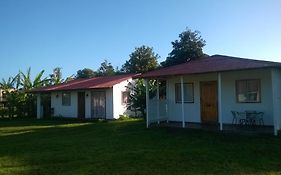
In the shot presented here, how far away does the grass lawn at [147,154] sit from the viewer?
9328mm

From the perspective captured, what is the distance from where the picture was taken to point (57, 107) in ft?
99.1

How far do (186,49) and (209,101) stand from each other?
19945 mm

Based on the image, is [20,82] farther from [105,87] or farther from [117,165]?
[117,165]

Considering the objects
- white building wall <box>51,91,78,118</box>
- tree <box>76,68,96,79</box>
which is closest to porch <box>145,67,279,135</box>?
white building wall <box>51,91,78,118</box>

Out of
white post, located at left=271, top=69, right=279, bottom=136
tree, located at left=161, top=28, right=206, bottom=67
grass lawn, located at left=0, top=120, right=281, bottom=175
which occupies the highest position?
tree, located at left=161, top=28, right=206, bottom=67

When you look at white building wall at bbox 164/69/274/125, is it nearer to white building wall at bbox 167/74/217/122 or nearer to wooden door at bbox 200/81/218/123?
white building wall at bbox 167/74/217/122

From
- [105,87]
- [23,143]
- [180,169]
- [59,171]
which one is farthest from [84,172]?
[105,87]

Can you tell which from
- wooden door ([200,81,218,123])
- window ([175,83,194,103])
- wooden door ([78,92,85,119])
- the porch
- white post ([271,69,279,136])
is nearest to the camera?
white post ([271,69,279,136])

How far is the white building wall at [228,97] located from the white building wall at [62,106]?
11319mm

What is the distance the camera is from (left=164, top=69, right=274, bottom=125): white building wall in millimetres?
15672

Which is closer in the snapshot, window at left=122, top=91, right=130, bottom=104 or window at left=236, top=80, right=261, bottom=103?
window at left=236, top=80, right=261, bottom=103

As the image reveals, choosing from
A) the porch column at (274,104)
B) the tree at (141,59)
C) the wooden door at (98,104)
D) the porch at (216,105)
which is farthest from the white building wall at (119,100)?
the tree at (141,59)

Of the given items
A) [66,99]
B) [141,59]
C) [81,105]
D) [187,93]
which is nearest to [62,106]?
[66,99]

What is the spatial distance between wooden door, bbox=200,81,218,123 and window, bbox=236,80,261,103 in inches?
48.8
